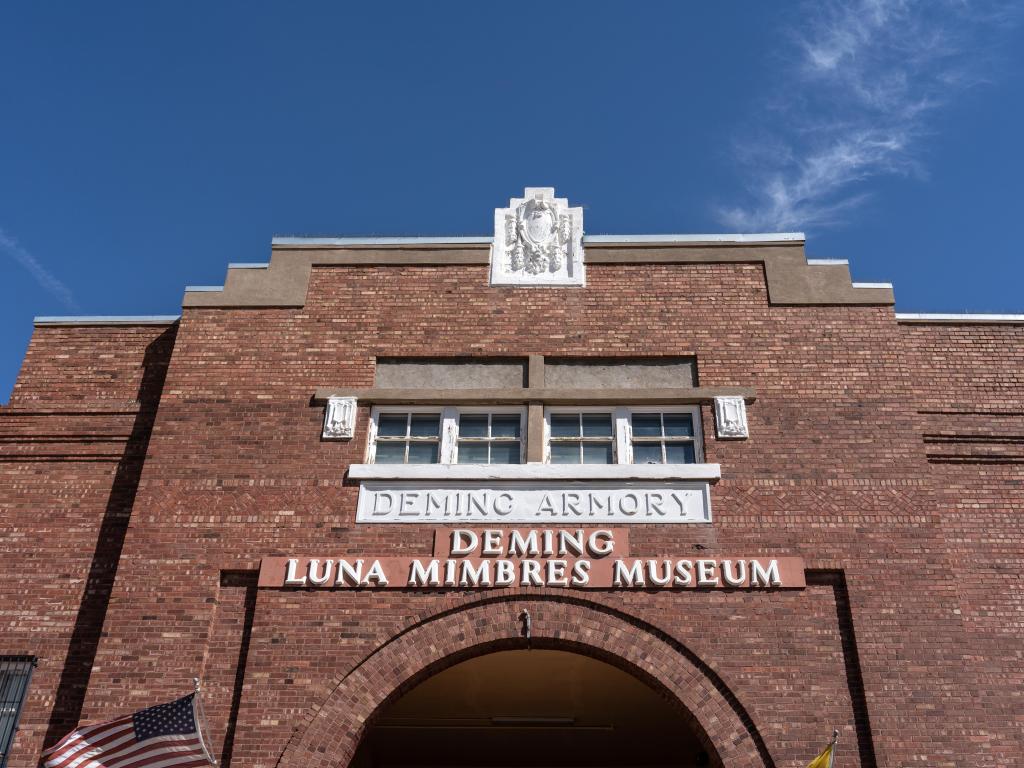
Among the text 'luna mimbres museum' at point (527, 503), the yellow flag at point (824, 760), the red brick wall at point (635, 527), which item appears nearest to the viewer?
the yellow flag at point (824, 760)

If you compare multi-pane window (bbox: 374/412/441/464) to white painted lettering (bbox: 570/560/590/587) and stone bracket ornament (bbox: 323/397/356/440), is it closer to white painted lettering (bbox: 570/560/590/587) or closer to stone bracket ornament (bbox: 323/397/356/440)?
stone bracket ornament (bbox: 323/397/356/440)

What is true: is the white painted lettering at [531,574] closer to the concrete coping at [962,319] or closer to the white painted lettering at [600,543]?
the white painted lettering at [600,543]

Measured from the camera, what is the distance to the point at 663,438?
13305mm

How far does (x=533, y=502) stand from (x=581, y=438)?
1.18 metres

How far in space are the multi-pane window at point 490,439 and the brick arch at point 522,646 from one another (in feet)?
6.66

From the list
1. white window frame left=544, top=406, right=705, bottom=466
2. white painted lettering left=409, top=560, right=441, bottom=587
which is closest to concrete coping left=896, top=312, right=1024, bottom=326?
white window frame left=544, top=406, right=705, bottom=466

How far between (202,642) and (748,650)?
6325 mm

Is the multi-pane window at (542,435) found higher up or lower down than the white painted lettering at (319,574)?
higher up

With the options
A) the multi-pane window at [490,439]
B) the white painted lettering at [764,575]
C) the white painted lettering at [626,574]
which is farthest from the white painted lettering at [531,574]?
the white painted lettering at [764,575]

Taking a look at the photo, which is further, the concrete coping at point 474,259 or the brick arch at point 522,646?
the concrete coping at point 474,259

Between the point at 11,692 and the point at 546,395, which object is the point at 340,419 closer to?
the point at 546,395

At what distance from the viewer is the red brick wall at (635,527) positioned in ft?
37.5

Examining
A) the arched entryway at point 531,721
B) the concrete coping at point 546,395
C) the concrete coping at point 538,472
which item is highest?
the concrete coping at point 546,395

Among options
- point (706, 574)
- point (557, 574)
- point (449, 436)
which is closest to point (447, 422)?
point (449, 436)
